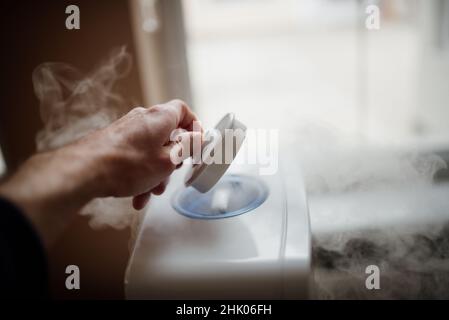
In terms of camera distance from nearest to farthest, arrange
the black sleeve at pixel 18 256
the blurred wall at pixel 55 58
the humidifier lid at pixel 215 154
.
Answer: the black sleeve at pixel 18 256
the humidifier lid at pixel 215 154
the blurred wall at pixel 55 58

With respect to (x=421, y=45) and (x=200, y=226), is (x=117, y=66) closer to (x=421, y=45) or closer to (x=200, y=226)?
(x=200, y=226)

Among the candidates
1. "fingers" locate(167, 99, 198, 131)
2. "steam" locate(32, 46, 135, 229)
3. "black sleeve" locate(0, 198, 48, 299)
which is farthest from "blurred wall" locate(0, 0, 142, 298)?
"black sleeve" locate(0, 198, 48, 299)

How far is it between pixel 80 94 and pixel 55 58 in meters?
0.11

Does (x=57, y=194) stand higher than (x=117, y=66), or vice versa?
(x=117, y=66)

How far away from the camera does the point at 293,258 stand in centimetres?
57

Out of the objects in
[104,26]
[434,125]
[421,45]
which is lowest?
[434,125]

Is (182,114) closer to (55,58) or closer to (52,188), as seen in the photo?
(52,188)

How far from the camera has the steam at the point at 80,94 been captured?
3.14 ft

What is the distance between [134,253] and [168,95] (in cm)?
63

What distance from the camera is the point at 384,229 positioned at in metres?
0.77

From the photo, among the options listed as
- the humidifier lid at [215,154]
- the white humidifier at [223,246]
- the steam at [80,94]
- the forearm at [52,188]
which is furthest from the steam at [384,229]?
the steam at [80,94]

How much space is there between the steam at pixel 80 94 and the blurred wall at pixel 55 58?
19mm

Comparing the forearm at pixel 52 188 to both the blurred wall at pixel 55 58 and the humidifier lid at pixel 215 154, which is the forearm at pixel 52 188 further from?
the blurred wall at pixel 55 58

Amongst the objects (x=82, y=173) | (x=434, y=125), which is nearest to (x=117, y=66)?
(x=82, y=173)
